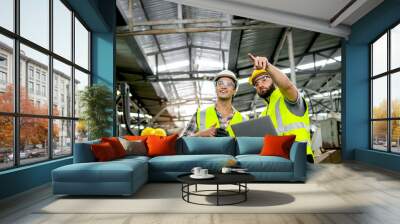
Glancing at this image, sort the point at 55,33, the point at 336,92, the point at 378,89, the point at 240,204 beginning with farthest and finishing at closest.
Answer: the point at 336,92, the point at 378,89, the point at 55,33, the point at 240,204

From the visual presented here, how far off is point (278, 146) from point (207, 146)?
47.0 inches

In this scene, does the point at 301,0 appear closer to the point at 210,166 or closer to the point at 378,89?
the point at 378,89

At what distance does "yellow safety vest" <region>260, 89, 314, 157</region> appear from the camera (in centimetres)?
681

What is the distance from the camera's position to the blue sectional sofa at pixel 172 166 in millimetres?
4457

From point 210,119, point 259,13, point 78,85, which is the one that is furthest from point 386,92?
point 78,85

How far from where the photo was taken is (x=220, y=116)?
708 cm

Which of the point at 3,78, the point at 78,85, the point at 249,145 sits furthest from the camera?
the point at 78,85

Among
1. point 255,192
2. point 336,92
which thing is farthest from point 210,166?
point 336,92

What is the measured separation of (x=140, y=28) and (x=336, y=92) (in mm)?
12789

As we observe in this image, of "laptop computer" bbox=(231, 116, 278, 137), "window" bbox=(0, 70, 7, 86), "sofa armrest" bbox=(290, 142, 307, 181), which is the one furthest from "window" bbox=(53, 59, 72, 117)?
"sofa armrest" bbox=(290, 142, 307, 181)

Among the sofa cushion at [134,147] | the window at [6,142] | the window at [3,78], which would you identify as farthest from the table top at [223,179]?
the window at [3,78]

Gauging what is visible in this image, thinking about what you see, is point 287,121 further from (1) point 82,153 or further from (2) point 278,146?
(1) point 82,153

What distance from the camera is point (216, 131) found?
6.99 meters

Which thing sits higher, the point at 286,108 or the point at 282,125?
the point at 286,108
